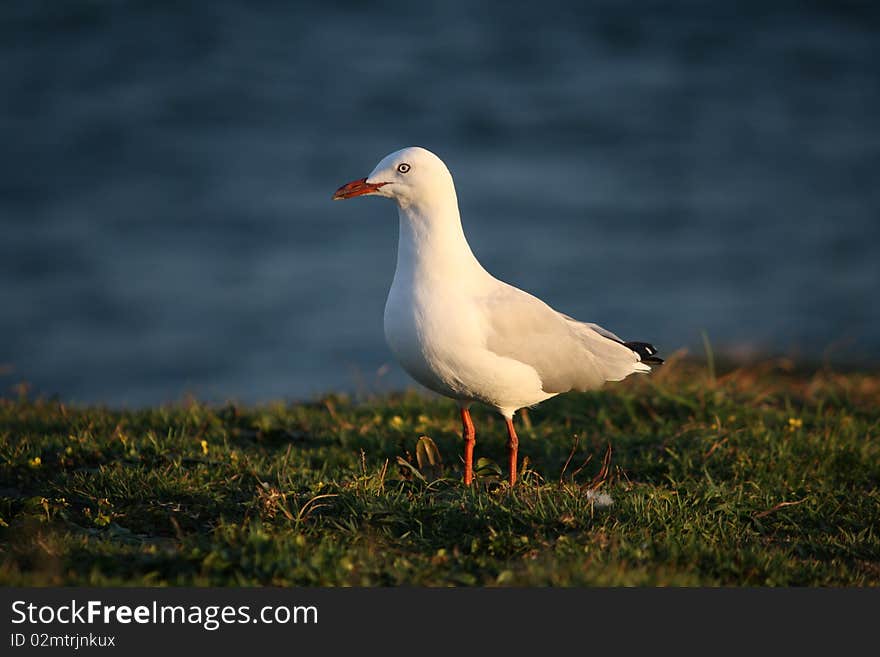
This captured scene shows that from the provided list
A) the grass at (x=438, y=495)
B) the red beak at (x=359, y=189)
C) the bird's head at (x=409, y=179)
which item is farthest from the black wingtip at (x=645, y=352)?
the red beak at (x=359, y=189)

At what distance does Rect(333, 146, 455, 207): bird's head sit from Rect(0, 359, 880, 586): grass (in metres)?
1.46

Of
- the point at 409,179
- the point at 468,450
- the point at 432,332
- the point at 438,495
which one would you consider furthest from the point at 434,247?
the point at 438,495

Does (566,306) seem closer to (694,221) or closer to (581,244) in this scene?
(581,244)

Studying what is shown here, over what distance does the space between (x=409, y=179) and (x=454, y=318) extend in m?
0.87

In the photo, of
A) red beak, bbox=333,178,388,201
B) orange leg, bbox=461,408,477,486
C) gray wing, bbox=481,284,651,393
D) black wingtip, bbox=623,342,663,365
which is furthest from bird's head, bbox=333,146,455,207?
black wingtip, bbox=623,342,663,365

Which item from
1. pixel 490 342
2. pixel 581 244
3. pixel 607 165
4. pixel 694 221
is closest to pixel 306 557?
pixel 490 342

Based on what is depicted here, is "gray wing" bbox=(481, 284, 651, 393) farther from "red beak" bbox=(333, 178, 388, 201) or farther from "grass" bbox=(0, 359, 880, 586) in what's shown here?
"red beak" bbox=(333, 178, 388, 201)

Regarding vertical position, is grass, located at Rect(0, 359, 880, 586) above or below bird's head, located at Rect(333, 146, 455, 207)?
below

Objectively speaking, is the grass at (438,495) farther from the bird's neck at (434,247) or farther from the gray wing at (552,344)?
the bird's neck at (434,247)

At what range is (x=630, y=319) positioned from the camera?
55.1 feet

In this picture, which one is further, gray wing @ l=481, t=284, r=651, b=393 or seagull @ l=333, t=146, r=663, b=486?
gray wing @ l=481, t=284, r=651, b=393

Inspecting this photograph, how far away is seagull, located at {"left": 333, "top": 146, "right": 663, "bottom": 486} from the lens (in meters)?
5.65

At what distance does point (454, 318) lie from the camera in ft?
18.5

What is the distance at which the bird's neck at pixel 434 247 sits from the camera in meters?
5.82
